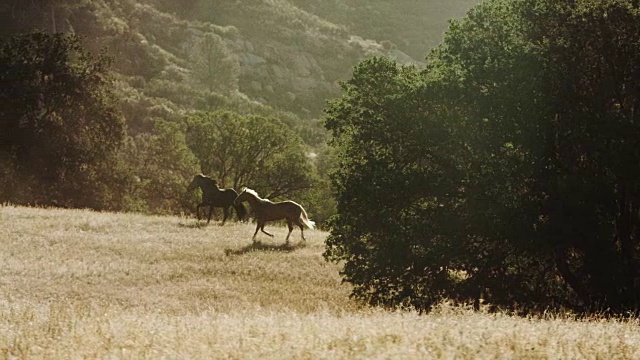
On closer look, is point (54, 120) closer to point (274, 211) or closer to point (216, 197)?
point (216, 197)

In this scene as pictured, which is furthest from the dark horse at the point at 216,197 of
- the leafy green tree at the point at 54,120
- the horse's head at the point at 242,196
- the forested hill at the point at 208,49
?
the forested hill at the point at 208,49

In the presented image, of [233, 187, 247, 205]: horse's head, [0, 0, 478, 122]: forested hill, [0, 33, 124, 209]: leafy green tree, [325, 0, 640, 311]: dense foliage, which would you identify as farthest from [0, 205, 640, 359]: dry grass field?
[0, 0, 478, 122]: forested hill

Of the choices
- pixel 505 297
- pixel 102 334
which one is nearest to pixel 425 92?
pixel 505 297

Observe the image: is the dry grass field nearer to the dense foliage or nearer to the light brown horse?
the light brown horse

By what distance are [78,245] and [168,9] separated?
483 ft

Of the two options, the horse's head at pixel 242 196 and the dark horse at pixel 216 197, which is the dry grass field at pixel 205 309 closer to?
the dark horse at pixel 216 197

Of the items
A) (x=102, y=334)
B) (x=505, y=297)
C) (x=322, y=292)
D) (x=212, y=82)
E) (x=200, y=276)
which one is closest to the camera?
(x=102, y=334)

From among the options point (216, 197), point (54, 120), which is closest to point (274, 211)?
point (216, 197)

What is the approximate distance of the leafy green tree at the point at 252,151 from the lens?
5512 centimetres

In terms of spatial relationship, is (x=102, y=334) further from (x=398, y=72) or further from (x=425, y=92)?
(x=398, y=72)

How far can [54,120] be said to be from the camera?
149 feet

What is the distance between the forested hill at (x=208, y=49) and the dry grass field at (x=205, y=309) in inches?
1929

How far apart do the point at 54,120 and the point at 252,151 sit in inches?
636

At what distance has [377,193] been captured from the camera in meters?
17.7
